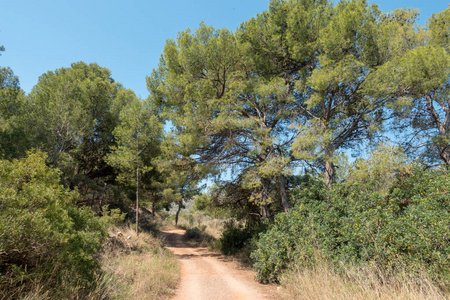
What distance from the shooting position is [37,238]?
322 cm

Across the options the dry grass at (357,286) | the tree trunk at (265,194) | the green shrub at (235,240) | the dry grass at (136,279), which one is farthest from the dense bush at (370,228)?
the green shrub at (235,240)

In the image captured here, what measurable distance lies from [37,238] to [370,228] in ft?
21.4

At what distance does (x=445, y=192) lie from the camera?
487cm

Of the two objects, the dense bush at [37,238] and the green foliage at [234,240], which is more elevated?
the dense bush at [37,238]

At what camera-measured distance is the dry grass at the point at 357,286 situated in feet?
11.6

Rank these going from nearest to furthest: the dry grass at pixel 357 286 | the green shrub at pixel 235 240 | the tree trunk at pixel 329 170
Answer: the dry grass at pixel 357 286, the tree trunk at pixel 329 170, the green shrub at pixel 235 240

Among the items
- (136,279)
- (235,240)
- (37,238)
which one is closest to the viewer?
(37,238)

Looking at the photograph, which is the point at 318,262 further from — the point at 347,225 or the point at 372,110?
the point at 372,110

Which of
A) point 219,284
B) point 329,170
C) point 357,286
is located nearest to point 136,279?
point 219,284

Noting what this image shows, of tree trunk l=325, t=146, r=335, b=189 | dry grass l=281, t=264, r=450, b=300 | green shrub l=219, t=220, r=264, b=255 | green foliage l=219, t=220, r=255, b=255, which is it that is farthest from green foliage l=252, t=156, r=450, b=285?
green foliage l=219, t=220, r=255, b=255

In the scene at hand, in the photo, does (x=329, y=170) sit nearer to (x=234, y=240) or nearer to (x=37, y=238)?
(x=234, y=240)

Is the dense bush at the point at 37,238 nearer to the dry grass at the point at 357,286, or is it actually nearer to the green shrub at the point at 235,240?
the dry grass at the point at 357,286

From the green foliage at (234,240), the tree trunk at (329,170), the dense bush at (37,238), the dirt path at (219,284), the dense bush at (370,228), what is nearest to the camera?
the dense bush at (37,238)

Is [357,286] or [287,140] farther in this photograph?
[287,140]
